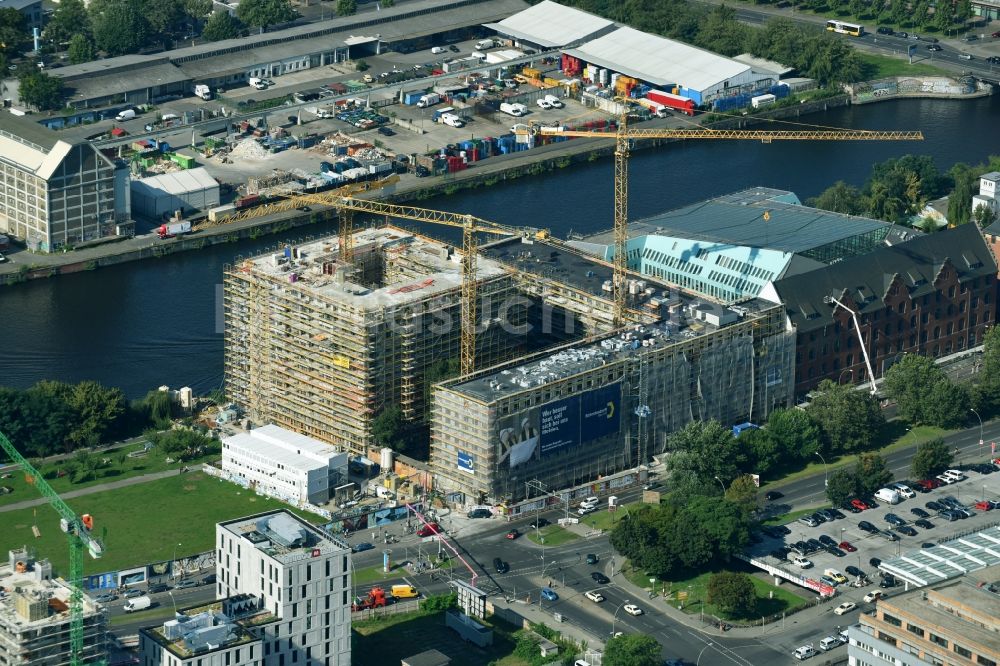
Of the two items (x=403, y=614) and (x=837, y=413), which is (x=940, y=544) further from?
(x=403, y=614)

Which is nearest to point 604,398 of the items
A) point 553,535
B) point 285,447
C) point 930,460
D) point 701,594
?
point 553,535

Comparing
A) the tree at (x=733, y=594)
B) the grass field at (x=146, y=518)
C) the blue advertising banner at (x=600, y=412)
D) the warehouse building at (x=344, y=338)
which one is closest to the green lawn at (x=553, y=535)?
the blue advertising banner at (x=600, y=412)

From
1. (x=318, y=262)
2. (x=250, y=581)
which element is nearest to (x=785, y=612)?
(x=250, y=581)

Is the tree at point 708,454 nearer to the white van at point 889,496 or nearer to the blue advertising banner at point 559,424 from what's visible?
the blue advertising banner at point 559,424

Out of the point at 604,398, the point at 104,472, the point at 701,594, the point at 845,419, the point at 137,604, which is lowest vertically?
the point at 137,604

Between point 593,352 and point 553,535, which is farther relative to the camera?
point 593,352

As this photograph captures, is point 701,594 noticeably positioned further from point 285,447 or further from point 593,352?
point 285,447

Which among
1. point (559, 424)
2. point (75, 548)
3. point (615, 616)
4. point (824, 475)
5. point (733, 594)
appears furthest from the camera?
point (824, 475)
